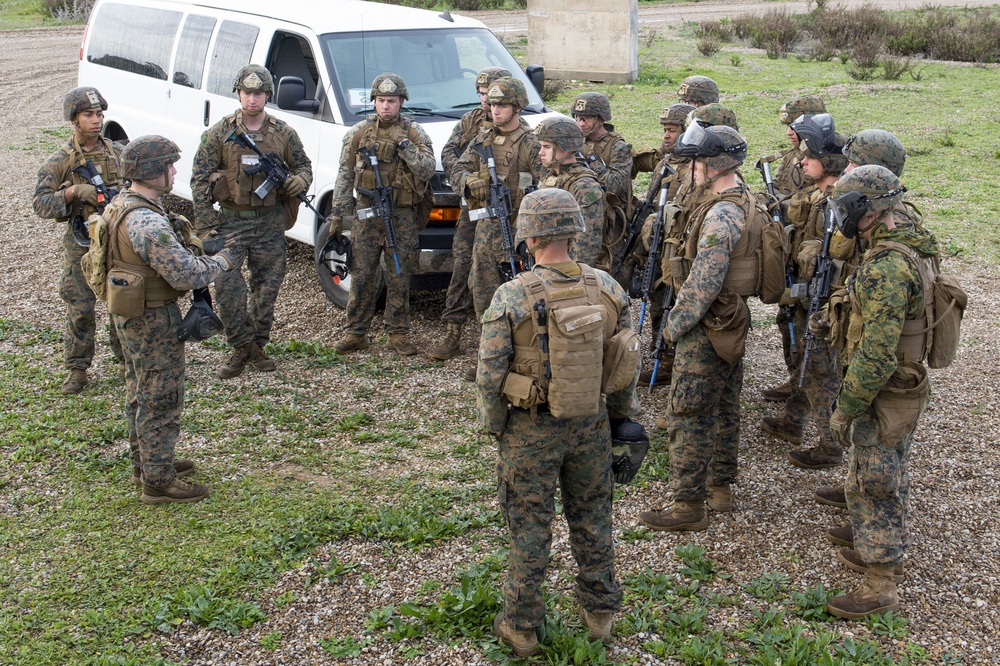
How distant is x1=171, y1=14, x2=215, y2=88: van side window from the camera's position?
902 cm

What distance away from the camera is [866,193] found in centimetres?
439

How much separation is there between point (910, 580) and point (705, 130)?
2.58 m

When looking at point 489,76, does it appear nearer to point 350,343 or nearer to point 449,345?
point 449,345

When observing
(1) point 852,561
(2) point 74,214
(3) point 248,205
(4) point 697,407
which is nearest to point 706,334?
(4) point 697,407

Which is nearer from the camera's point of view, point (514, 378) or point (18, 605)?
point (514, 378)

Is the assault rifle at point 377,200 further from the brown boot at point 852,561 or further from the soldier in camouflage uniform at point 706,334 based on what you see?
the brown boot at point 852,561

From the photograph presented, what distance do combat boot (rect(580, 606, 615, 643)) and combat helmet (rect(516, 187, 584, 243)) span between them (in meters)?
1.75

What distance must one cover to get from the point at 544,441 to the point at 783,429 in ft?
9.66

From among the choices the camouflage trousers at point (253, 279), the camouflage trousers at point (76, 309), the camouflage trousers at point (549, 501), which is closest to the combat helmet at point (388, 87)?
the camouflage trousers at point (253, 279)

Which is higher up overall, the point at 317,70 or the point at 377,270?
the point at 317,70

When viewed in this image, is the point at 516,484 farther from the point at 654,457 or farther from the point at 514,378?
the point at 654,457

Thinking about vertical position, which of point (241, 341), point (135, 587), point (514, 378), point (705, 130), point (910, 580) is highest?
point (705, 130)

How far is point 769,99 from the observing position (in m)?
16.9

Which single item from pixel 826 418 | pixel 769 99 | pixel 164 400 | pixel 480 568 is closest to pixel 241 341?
pixel 164 400
